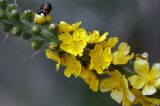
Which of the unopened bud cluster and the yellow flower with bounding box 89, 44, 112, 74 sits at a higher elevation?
the unopened bud cluster

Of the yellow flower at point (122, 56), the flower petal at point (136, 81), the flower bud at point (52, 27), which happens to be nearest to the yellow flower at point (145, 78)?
the flower petal at point (136, 81)

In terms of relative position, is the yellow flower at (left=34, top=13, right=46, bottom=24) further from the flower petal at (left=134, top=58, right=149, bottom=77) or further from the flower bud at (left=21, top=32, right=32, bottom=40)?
the flower petal at (left=134, top=58, right=149, bottom=77)

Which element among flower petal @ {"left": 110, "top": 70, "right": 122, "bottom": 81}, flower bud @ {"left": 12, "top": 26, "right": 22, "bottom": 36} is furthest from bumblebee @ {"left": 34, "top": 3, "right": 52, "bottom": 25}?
flower petal @ {"left": 110, "top": 70, "right": 122, "bottom": 81}

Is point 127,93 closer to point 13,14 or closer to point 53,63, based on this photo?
point 13,14

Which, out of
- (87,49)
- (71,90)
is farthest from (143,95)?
(71,90)

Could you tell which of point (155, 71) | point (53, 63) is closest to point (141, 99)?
point (155, 71)

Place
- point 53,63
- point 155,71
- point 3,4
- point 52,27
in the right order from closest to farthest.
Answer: point 52,27, point 3,4, point 155,71, point 53,63
